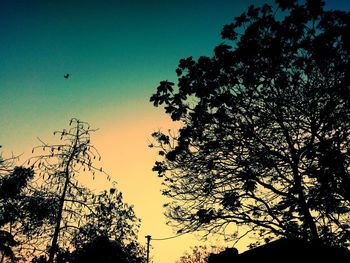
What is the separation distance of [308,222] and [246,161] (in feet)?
9.79

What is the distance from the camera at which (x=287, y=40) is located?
9383mm

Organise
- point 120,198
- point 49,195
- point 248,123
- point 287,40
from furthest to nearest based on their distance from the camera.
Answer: point 120,198, point 49,195, point 248,123, point 287,40

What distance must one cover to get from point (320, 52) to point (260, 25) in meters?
2.31

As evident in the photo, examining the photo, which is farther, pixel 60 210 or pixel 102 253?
pixel 102 253

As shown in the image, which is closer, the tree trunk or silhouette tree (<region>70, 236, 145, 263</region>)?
the tree trunk

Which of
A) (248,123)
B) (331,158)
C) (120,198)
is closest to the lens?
(331,158)

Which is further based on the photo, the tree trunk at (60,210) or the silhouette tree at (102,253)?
the silhouette tree at (102,253)

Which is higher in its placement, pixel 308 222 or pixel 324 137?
pixel 324 137

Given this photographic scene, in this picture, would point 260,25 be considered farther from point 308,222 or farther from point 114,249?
point 114,249

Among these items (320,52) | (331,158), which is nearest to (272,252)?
(331,158)

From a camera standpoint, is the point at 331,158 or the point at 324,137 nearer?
the point at 331,158

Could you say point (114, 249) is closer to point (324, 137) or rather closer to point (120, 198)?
point (120, 198)

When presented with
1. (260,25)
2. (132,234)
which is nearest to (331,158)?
(260,25)

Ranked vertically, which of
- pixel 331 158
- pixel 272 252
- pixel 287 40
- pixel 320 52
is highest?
pixel 287 40
